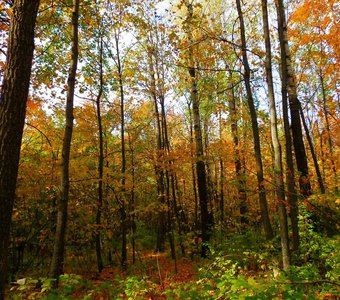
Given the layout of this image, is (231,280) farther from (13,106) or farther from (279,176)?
(13,106)

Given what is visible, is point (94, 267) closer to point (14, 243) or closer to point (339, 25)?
point (14, 243)

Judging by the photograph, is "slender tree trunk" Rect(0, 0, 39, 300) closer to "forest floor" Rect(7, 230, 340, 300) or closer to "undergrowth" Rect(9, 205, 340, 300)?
"forest floor" Rect(7, 230, 340, 300)

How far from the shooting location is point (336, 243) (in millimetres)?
5105

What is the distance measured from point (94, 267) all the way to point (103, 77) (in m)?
8.06

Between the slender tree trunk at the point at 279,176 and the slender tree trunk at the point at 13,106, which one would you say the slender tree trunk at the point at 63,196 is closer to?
the slender tree trunk at the point at 13,106

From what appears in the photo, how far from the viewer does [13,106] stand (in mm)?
2893

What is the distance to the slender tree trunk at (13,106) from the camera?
2736 mm

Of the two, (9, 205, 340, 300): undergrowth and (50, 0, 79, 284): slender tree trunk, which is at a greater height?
(50, 0, 79, 284): slender tree trunk

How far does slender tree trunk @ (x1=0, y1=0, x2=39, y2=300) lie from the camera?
2736 mm

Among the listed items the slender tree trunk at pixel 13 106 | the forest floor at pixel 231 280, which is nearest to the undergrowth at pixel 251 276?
the forest floor at pixel 231 280

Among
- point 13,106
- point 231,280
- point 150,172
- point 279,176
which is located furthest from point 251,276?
point 150,172

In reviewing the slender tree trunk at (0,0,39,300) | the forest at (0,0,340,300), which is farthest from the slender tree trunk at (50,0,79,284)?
the slender tree trunk at (0,0,39,300)

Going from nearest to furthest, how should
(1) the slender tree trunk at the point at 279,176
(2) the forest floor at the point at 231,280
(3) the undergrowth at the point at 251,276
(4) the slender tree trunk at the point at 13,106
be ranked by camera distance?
(4) the slender tree trunk at the point at 13,106 < (2) the forest floor at the point at 231,280 < (3) the undergrowth at the point at 251,276 < (1) the slender tree trunk at the point at 279,176

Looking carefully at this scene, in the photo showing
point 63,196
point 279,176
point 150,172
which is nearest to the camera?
point 279,176
